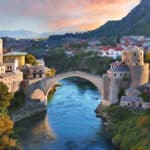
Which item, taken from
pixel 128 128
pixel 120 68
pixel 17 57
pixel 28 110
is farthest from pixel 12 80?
pixel 128 128

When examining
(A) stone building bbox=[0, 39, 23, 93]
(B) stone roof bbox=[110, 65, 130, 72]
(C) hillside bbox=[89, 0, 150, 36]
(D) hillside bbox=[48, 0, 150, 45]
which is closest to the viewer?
(B) stone roof bbox=[110, 65, 130, 72]

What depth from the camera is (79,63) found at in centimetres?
6100

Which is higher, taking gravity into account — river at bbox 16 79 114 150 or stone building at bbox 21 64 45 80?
stone building at bbox 21 64 45 80

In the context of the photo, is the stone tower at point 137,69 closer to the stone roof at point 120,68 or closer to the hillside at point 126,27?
the stone roof at point 120,68

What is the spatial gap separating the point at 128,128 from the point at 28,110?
8.72 meters

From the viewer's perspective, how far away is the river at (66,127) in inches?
1027

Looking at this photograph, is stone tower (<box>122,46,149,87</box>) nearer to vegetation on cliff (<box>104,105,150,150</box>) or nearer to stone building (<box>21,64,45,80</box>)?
vegetation on cliff (<box>104,105,150,150</box>)

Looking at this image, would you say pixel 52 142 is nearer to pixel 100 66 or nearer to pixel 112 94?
pixel 112 94

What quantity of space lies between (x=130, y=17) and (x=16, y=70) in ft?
228

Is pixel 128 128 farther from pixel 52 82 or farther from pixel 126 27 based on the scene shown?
pixel 126 27

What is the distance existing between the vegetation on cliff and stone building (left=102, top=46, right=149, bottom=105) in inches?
95.3

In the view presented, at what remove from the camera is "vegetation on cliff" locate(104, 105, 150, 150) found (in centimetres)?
2416

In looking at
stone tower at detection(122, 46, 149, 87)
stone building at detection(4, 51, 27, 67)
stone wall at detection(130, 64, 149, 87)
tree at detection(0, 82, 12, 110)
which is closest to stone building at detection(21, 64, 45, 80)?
stone building at detection(4, 51, 27, 67)

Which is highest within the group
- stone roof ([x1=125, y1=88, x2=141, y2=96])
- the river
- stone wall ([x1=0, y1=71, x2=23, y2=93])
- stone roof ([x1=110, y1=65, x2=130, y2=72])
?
stone roof ([x1=110, y1=65, x2=130, y2=72])
